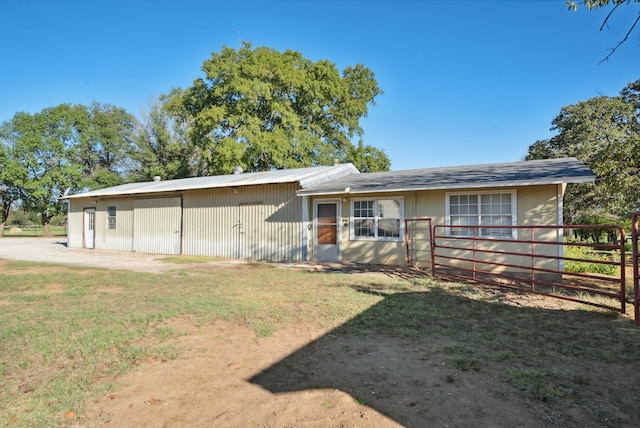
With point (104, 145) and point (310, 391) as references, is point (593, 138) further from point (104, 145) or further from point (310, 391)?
point (104, 145)

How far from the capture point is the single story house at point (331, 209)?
993 cm

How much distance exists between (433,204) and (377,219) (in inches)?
74.6

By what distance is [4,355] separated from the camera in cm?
407

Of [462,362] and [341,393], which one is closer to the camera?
[341,393]

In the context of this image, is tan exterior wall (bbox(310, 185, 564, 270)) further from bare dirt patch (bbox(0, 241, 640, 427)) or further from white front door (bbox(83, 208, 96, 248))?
white front door (bbox(83, 208, 96, 248))

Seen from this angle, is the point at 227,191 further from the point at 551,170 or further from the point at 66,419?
the point at 66,419

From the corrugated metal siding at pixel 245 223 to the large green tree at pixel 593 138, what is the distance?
39.8 ft

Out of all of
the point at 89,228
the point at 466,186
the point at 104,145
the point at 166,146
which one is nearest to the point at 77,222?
the point at 89,228

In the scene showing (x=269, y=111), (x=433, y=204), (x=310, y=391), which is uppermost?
(x=269, y=111)

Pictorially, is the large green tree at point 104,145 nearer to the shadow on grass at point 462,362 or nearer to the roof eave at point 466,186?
the roof eave at point 466,186

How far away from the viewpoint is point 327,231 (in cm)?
1296

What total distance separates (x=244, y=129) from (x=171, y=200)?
10588 millimetres

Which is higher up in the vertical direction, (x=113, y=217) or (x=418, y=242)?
(x=113, y=217)

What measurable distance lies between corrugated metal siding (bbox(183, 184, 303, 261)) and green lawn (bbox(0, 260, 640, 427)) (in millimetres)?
4567
